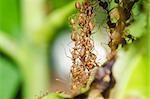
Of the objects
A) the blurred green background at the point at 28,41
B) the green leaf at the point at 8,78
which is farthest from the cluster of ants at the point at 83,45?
the green leaf at the point at 8,78

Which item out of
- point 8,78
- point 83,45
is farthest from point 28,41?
point 83,45

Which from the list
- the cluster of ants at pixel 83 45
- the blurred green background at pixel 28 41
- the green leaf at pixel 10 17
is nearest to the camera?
the cluster of ants at pixel 83 45

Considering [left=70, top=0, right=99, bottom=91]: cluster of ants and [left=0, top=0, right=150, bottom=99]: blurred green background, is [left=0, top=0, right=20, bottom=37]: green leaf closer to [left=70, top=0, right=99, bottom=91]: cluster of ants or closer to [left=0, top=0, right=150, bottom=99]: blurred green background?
[left=0, top=0, right=150, bottom=99]: blurred green background

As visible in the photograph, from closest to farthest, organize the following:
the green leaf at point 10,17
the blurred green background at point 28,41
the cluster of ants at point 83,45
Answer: the cluster of ants at point 83,45 → the blurred green background at point 28,41 → the green leaf at point 10,17

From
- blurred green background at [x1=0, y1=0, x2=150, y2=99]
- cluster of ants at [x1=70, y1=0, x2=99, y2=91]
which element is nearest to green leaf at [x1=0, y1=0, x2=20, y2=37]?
blurred green background at [x1=0, y1=0, x2=150, y2=99]

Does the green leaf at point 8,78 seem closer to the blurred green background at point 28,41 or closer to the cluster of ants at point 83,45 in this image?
the blurred green background at point 28,41

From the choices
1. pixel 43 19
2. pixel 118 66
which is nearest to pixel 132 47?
pixel 118 66

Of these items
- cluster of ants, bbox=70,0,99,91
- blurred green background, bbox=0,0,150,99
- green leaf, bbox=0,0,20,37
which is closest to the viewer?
cluster of ants, bbox=70,0,99,91
